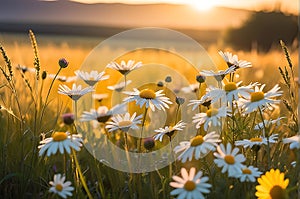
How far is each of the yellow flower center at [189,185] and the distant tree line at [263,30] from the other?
37.8 feet

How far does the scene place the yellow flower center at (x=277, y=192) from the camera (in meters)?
1.32

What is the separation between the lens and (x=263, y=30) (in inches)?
505

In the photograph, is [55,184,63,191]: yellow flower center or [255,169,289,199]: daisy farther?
[55,184,63,191]: yellow flower center

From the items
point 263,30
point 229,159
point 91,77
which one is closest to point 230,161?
point 229,159

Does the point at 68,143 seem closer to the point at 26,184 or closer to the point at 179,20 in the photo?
the point at 26,184

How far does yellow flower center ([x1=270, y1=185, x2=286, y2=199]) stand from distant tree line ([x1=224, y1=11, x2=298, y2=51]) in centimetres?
1152

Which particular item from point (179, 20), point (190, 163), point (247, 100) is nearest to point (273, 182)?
point (247, 100)

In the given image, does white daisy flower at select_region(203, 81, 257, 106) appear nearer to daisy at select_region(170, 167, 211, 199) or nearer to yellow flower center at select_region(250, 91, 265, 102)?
yellow flower center at select_region(250, 91, 265, 102)

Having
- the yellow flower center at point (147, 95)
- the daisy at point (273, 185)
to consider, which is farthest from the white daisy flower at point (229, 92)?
the daisy at point (273, 185)

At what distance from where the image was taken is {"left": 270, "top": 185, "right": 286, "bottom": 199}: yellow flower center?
1324 mm

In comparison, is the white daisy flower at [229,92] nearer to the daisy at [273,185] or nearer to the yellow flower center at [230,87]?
the yellow flower center at [230,87]

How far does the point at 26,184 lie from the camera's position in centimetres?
197

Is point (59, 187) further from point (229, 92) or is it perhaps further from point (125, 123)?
point (229, 92)

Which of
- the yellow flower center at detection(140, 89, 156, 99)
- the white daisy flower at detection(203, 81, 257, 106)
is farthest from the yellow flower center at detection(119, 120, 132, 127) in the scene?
the white daisy flower at detection(203, 81, 257, 106)
